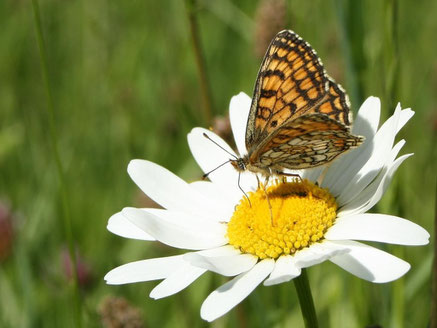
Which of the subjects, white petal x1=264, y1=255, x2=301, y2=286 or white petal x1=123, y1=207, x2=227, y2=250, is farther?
white petal x1=123, y1=207, x2=227, y2=250

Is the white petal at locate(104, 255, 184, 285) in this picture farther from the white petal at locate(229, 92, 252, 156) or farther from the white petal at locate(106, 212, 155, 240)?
the white petal at locate(229, 92, 252, 156)

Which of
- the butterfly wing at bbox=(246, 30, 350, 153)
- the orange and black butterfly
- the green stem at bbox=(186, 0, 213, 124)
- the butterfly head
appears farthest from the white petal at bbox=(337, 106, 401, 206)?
the green stem at bbox=(186, 0, 213, 124)

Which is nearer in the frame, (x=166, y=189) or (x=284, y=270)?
(x=284, y=270)

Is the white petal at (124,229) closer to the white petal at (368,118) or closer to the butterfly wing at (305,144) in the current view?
the butterfly wing at (305,144)

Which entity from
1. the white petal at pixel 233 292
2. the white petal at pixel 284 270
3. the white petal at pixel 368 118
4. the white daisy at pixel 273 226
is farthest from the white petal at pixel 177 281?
the white petal at pixel 368 118

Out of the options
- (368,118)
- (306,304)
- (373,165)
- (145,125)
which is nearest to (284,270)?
(306,304)

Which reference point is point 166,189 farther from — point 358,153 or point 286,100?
point 358,153

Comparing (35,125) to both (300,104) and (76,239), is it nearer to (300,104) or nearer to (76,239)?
(76,239)

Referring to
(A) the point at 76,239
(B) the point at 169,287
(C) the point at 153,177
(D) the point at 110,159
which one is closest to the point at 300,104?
(C) the point at 153,177
